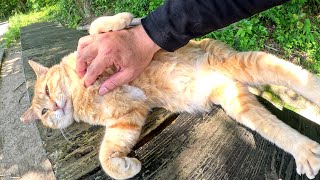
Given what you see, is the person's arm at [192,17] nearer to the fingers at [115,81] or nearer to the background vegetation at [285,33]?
the fingers at [115,81]

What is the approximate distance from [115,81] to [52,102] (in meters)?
0.71

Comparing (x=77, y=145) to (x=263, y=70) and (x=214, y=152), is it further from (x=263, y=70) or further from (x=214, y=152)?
(x=263, y=70)

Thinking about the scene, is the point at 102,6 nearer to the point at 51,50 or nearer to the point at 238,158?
the point at 51,50

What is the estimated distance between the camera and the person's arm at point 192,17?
1431mm

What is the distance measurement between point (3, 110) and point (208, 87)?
14.1 ft

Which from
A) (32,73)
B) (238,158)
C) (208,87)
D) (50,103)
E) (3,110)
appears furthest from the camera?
(3,110)

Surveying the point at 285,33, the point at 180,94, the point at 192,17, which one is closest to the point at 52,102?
the point at 180,94

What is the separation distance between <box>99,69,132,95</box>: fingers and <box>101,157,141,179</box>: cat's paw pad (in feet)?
1.51

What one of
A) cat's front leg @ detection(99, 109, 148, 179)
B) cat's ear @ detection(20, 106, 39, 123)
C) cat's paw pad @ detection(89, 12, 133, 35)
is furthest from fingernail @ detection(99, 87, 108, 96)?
cat's ear @ detection(20, 106, 39, 123)

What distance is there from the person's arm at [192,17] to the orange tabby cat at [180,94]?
344mm

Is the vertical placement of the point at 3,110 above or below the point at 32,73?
below

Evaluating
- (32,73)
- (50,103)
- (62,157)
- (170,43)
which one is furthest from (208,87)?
(32,73)

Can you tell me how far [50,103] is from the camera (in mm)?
2314

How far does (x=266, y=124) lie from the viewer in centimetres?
162
